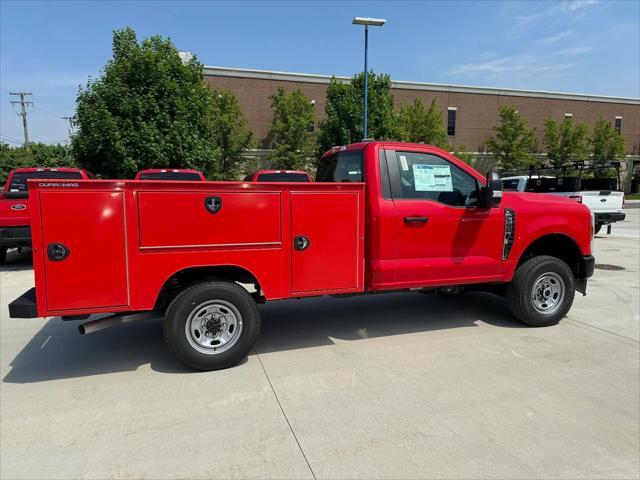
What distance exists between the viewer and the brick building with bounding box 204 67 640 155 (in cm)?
4106

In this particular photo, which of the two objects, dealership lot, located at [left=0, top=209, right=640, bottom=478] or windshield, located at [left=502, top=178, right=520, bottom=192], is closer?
dealership lot, located at [left=0, top=209, right=640, bottom=478]

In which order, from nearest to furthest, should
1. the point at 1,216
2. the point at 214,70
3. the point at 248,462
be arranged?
the point at 248,462 < the point at 1,216 < the point at 214,70

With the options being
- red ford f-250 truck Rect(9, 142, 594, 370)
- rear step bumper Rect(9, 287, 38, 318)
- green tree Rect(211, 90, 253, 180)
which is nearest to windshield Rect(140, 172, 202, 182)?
red ford f-250 truck Rect(9, 142, 594, 370)

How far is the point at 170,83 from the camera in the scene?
57.6 feet

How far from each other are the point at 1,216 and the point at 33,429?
809 centimetres

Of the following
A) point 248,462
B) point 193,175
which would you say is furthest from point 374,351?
point 193,175

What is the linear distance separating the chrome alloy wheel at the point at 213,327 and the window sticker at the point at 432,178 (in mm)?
2410

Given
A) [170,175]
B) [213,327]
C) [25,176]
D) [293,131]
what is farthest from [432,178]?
[293,131]

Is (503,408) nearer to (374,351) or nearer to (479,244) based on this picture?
(374,351)

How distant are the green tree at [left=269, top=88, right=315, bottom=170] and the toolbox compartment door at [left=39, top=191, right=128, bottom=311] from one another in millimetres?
29853

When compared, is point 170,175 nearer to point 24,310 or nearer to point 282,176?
point 282,176

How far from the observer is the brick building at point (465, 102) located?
41062mm

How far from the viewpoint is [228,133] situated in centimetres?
3078

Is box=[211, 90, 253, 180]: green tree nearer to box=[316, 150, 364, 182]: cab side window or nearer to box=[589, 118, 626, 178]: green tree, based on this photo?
box=[316, 150, 364, 182]: cab side window
